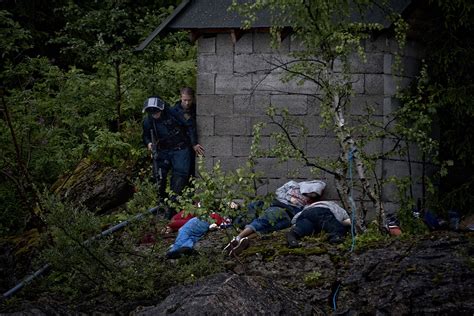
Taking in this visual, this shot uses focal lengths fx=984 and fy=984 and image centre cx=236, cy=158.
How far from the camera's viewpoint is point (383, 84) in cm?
1340

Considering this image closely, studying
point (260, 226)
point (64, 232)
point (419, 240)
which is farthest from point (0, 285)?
point (419, 240)

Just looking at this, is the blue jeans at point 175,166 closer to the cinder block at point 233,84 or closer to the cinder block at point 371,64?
the cinder block at point 233,84

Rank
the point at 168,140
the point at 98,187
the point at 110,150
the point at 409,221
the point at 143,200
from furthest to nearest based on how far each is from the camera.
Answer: the point at 110,150, the point at 98,187, the point at 168,140, the point at 409,221, the point at 143,200

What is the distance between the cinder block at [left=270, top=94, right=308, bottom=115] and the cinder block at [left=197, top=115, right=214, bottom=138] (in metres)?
0.95

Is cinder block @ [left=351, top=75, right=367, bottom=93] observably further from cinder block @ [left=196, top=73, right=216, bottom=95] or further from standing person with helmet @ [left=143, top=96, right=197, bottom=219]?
standing person with helmet @ [left=143, top=96, right=197, bottom=219]

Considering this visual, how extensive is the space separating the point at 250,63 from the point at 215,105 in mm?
771

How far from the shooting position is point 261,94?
45.2 feet

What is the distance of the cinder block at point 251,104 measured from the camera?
13773 millimetres

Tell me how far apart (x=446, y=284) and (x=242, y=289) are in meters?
1.91

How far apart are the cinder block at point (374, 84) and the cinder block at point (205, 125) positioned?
2224mm

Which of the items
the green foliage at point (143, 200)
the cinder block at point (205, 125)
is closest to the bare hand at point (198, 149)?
the cinder block at point (205, 125)

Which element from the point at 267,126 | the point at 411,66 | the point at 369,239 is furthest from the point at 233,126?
the point at 369,239

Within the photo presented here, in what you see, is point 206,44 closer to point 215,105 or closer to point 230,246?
point 215,105

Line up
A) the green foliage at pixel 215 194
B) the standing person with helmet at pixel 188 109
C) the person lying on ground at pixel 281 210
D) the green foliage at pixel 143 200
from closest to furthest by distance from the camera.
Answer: the green foliage at pixel 215 194, the green foliage at pixel 143 200, the person lying on ground at pixel 281 210, the standing person with helmet at pixel 188 109
